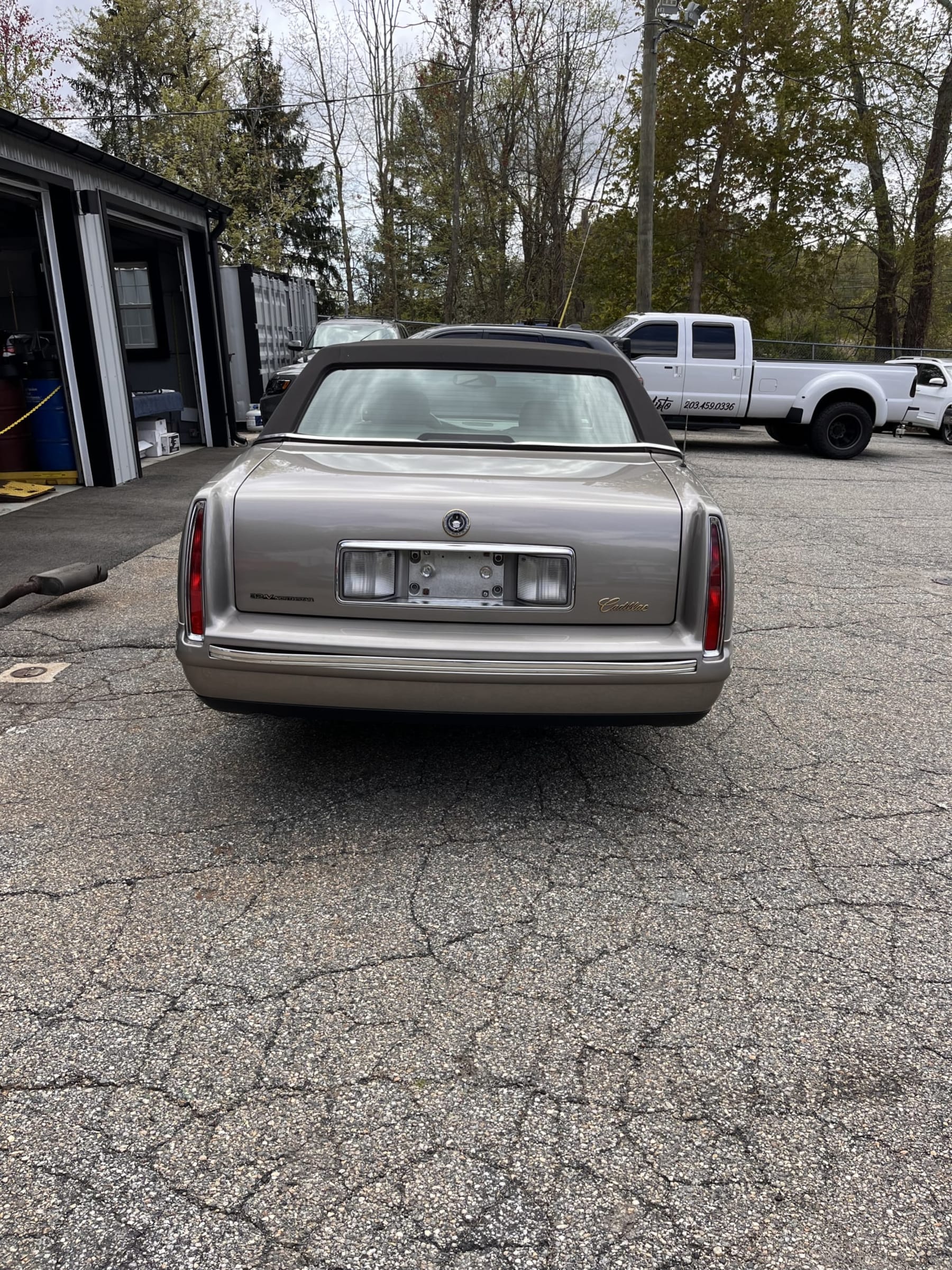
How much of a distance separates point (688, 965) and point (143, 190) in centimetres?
1154

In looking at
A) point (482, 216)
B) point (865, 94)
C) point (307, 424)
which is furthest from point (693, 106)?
point (307, 424)

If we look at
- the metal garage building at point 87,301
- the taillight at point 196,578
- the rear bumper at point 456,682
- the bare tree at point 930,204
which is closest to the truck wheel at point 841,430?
the metal garage building at point 87,301

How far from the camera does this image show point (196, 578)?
3143mm

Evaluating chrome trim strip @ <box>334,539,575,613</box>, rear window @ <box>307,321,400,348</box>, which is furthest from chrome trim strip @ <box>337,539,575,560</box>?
rear window @ <box>307,321,400,348</box>

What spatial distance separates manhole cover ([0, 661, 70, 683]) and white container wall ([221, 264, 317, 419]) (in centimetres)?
1155

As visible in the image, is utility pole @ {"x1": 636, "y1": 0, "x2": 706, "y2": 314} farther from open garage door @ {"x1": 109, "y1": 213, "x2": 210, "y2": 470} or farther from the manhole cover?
the manhole cover

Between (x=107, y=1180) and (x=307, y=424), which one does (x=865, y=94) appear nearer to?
(x=307, y=424)

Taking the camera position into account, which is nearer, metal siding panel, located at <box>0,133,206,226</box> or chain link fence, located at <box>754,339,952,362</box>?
metal siding panel, located at <box>0,133,206,226</box>

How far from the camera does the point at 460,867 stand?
3.09 m

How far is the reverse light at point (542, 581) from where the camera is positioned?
307 centimetres

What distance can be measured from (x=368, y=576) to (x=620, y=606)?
82cm

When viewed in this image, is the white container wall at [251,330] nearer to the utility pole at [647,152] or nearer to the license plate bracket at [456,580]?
the utility pole at [647,152]

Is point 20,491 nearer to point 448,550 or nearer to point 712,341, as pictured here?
point 448,550

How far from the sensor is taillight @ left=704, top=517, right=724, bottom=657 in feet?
10.3
